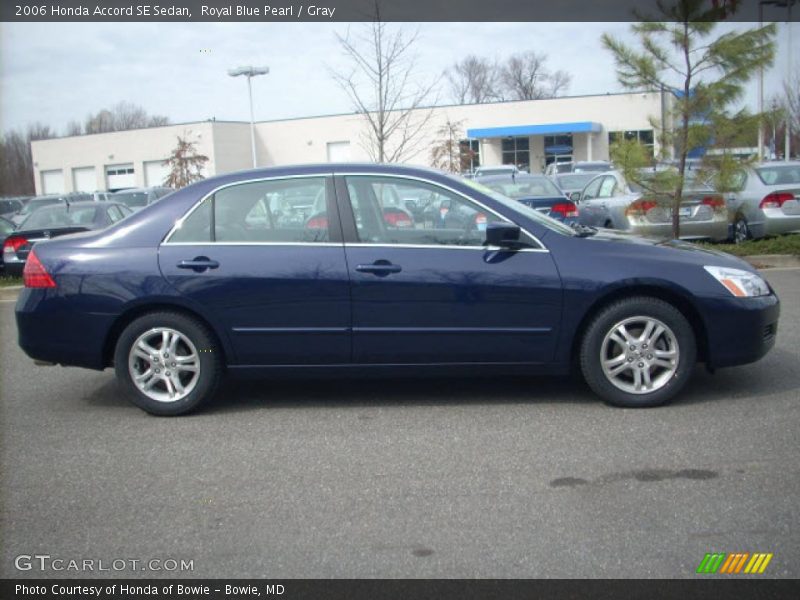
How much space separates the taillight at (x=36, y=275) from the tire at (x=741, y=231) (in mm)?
11182

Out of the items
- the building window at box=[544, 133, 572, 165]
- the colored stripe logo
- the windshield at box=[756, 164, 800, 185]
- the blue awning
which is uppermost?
the blue awning

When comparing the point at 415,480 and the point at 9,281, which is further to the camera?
the point at 9,281

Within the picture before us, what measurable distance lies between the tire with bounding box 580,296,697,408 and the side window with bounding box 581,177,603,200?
9748 millimetres

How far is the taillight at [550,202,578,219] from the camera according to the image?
1280 cm

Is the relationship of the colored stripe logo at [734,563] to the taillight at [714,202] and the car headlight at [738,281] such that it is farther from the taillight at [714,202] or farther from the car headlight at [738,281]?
the taillight at [714,202]

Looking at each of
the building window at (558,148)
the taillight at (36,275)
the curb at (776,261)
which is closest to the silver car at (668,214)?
the curb at (776,261)

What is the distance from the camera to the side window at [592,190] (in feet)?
48.9

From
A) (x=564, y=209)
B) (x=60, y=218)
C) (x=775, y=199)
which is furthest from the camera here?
(x=60, y=218)

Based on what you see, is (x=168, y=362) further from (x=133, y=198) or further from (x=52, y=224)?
(x=133, y=198)

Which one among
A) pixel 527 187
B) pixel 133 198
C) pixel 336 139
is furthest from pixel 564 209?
pixel 336 139

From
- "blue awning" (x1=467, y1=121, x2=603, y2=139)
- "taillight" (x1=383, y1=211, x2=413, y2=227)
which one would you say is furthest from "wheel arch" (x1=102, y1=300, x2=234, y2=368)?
"blue awning" (x1=467, y1=121, x2=603, y2=139)

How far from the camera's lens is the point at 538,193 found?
13922 millimetres

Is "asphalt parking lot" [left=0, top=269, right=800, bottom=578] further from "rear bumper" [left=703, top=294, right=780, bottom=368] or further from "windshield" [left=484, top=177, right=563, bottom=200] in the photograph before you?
"windshield" [left=484, top=177, right=563, bottom=200]

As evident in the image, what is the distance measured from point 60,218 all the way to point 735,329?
11.2 metres
